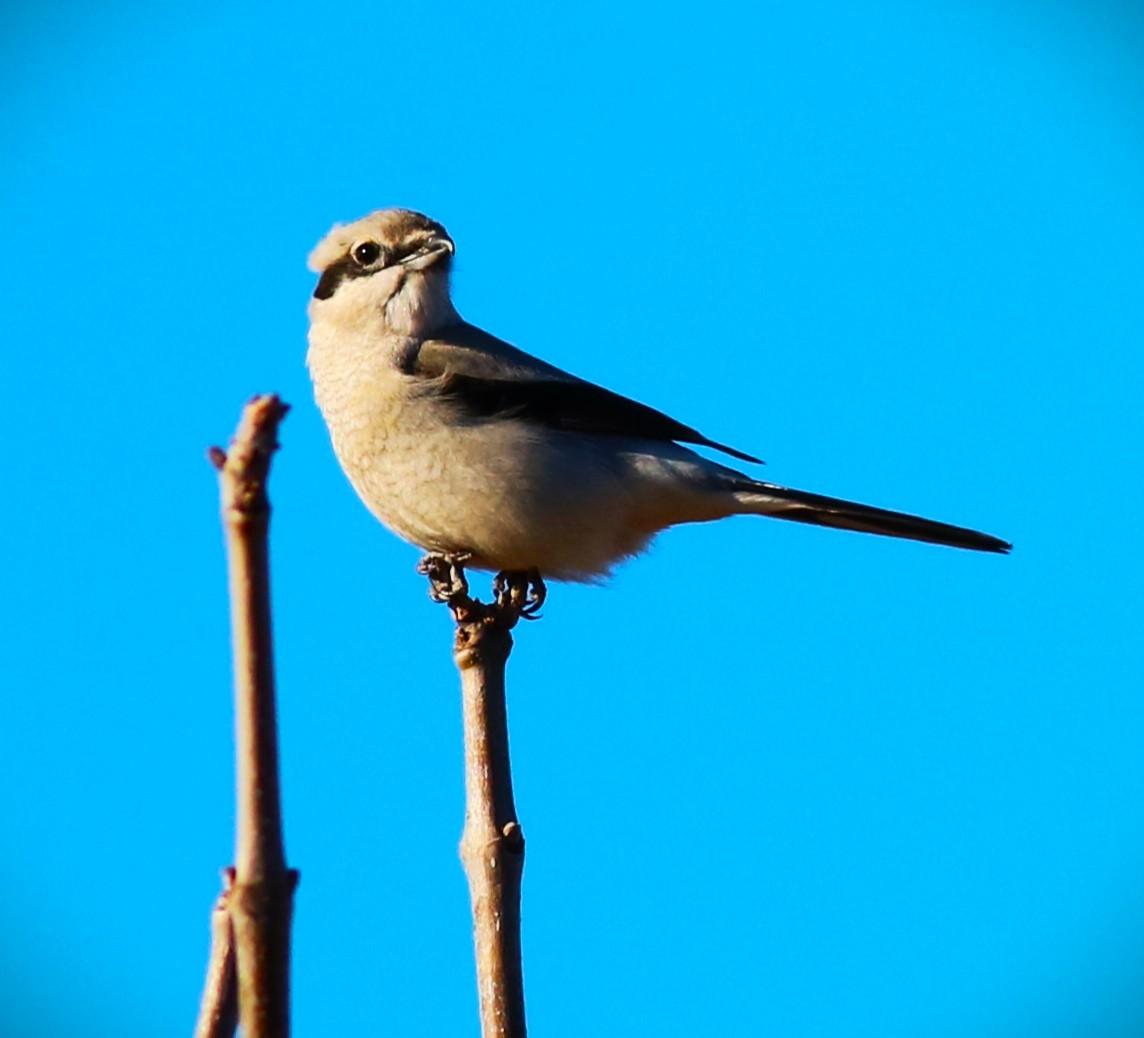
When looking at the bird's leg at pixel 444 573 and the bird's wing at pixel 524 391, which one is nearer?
the bird's leg at pixel 444 573

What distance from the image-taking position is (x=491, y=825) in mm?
2873

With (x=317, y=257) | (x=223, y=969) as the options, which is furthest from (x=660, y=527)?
(x=223, y=969)

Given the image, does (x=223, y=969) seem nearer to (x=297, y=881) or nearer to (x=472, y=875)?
(x=297, y=881)

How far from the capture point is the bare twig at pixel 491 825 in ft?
8.40

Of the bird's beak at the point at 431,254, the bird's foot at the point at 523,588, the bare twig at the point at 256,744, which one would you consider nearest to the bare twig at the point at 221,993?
the bare twig at the point at 256,744

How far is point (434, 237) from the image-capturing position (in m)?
6.04

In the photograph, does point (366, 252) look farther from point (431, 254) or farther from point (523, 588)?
point (523, 588)

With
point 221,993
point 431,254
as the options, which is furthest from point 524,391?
point 221,993

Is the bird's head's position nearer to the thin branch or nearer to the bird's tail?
the bird's tail

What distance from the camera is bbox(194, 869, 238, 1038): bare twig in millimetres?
1820

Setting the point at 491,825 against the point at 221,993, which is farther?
the point at 491,825

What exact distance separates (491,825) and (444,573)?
7.56ft

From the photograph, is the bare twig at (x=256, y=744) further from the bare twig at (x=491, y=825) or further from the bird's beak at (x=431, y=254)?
the bird's beak at (x=431, y=254)

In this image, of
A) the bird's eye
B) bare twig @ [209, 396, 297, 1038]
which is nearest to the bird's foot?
the bird's eye
